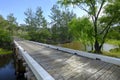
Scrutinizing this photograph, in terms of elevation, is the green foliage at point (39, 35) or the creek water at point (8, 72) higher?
the green foliage at point (39, 35)

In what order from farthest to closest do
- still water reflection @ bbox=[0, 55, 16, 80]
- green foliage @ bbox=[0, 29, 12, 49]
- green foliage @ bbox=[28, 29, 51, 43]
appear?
1. green foliage @ bbox=[28, 29, 51, 43]
2. green foliage @ bbox=[0, 29, 12, 49]
3. still water reflection @ bbox=[0, 55, 16, 80]

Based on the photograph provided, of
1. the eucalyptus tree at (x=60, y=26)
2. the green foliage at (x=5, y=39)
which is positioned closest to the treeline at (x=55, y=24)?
the eucalyptus tree at (x=60, y=26)

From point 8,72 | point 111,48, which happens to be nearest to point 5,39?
point 8,72

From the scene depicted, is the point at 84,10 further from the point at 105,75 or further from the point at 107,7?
the point at 105,75

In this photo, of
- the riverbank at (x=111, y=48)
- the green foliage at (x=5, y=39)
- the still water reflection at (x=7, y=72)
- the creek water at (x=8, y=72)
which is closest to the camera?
the creek water at (x=8, y=72)

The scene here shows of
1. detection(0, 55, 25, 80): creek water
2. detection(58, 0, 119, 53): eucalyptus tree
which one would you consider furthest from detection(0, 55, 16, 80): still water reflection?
detection(58, 0, 119, 53): eucalyptus tree

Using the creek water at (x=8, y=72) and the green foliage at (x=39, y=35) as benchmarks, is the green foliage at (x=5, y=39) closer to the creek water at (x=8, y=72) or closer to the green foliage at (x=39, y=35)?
the green foliage at (x=39, y=35)

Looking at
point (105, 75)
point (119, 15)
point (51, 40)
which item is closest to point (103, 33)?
point (119, 15)

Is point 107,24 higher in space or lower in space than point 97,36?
higher

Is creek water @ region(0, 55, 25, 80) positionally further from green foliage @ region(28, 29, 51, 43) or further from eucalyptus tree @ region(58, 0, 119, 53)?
green foliage @ region(28, 29, 51, 43)

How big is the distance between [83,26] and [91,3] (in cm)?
328

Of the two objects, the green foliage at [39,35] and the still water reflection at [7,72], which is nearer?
the still water reflection at [7,72]

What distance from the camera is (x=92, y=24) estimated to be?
2338cm

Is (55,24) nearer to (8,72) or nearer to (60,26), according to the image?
(60,26)
